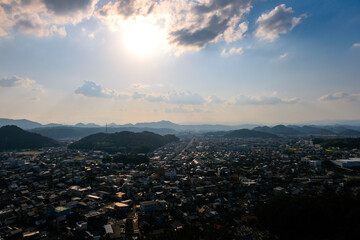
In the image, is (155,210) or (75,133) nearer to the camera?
(155,210)

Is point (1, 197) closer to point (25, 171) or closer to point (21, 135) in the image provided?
point (25, 171)

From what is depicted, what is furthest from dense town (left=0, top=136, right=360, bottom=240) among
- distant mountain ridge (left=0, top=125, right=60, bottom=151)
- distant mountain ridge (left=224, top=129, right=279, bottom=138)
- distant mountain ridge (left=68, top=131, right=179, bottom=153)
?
distant mountain ridge (left=224, top=129, right=279, bottom=138)

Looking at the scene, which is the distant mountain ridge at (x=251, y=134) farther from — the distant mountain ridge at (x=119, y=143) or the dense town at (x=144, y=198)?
the dense town at (x=144, y=198)

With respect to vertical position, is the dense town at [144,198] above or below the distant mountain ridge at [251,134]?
below

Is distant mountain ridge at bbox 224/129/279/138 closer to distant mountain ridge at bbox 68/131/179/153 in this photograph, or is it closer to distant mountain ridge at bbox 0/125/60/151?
distant mountain ridge at bbox 68/131/179/153

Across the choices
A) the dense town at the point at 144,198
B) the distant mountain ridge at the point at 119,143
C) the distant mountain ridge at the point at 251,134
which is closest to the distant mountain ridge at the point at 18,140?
the distant mountain ridge at the point at 119,143

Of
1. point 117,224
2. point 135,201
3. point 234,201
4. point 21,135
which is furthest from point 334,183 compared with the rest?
point 21,135
